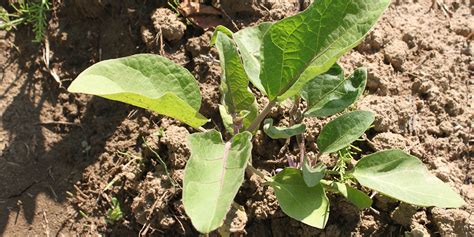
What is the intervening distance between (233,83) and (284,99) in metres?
0.25

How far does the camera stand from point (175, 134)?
250 centimetres

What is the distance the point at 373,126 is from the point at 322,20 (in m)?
0.76

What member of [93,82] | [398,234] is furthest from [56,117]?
[398,234]

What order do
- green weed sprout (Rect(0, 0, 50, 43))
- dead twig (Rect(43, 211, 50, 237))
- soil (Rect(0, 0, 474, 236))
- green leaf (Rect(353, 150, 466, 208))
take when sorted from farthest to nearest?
green weed sprout (Rect(0, 0, 50, 43))
dead twig (Rect(43, 211, 50, 237))
soil (Rect(0, 0, 474, 236))
green leaf (Rect(353, 150, 466, 208))

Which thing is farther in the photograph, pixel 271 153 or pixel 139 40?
pixel 139 40

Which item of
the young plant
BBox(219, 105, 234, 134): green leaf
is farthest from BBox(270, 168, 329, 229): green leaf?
BBox(219, 105, 234, 134): green leaf

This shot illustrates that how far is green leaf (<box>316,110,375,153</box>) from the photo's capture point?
222 cm

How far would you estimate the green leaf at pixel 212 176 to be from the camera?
174 cm

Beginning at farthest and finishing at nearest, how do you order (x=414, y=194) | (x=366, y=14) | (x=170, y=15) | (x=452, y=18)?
1. (x=452, y=18)
2. (x=170, y=15)
3. (x=414, y=194)
4. (x=366, y=14)

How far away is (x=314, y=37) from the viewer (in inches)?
76.8

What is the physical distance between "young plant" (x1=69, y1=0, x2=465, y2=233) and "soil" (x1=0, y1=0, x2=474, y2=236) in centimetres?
21

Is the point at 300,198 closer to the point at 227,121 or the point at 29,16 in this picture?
the point at 227,121

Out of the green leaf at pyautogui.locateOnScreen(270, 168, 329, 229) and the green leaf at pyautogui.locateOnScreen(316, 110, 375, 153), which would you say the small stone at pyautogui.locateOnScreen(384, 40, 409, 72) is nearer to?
the green leaf at pyautogui.locateOnScreen(316, 110, 375, 153)

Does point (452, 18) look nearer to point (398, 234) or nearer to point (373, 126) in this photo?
point (373, 126)
